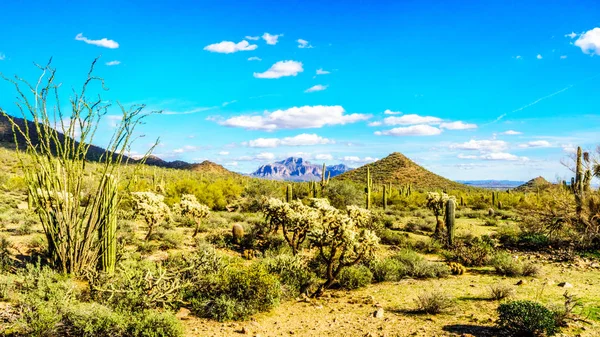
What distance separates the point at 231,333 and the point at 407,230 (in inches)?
686

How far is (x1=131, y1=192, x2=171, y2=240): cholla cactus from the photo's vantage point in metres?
14.1

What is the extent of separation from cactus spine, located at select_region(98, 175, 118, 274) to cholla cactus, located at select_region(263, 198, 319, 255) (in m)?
5.11

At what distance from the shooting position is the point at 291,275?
10.5m

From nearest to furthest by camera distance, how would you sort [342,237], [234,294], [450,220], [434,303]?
[434,303] < [234,294] < [342,237] < [450,220]

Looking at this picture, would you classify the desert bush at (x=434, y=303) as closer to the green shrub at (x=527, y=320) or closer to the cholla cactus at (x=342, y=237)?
the green shrub at (x=527, y=320)

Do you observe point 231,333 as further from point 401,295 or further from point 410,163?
point 410,163

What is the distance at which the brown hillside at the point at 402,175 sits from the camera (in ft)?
239

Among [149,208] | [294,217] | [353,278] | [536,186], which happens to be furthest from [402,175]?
[353,278]

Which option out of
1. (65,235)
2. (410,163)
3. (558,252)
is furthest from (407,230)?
(410,163)

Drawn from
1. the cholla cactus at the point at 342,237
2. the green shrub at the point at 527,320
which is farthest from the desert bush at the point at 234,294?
the green shrub at the point at 527,320

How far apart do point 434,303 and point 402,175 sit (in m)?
71.2

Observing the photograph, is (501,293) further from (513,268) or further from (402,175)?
(402,175)

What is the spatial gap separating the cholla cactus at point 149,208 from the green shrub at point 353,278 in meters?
7.70

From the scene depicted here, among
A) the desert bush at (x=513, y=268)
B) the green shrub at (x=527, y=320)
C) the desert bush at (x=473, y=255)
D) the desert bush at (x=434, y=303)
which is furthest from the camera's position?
the desert bush at (x=473, y=255)
